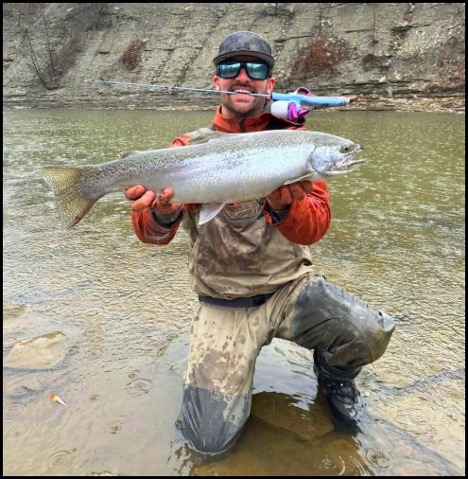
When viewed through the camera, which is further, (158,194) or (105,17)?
(105,17)

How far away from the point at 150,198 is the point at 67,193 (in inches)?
23.7

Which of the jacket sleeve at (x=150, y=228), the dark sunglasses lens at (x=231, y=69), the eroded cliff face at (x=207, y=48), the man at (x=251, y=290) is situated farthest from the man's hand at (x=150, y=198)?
the eroded cliff face at (x=207, y=48)

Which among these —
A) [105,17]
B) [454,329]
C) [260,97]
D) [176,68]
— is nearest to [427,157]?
[454,329]

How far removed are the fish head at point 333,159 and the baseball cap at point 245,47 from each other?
1.01m

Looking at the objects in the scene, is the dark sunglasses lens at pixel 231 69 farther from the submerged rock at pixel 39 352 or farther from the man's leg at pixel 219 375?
the submerged rock at pixel 39 352

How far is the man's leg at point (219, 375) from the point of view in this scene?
3.11 meters

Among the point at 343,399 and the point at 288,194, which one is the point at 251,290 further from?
the point at 343,399

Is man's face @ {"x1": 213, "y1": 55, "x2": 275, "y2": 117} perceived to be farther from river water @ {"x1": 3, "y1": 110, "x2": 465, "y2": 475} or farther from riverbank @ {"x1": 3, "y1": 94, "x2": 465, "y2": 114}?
riverbank @ {"x1": 3, "y1": 94, "x2": 465, "y2": 114}

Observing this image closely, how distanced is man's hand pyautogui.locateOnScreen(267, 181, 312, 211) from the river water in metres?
1.40

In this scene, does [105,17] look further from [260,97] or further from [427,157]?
[260,97]

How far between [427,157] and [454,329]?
890cm

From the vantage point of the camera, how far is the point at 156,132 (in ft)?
64.4

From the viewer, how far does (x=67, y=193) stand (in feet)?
11.3

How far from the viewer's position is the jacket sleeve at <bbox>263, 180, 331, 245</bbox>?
323 centimetres
